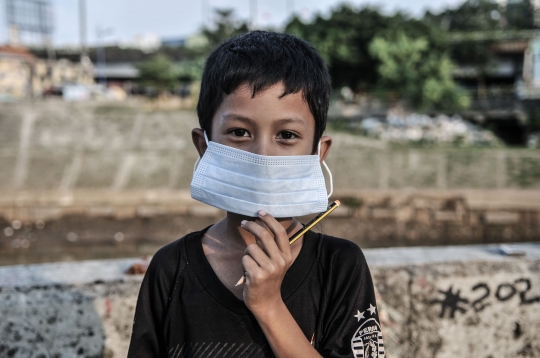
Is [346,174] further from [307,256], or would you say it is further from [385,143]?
[307,256]

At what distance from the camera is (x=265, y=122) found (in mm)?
1238

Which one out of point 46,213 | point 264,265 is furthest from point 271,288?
point 46,213

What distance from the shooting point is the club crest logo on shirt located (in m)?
→ 1.21

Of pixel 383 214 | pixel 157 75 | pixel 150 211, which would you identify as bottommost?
pixel 150 211

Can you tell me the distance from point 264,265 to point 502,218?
14.0 meters

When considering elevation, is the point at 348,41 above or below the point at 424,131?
above

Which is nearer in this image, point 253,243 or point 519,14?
point 253,243

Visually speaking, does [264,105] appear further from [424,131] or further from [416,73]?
[416,73]

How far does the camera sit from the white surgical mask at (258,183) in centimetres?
123

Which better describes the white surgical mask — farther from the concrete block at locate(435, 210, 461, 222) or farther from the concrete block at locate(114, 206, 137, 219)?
the concrete block at locate(114, 206, 137, 219)

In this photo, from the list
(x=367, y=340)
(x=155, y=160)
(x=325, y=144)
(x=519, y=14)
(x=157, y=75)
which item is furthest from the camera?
(x=519, y=14)

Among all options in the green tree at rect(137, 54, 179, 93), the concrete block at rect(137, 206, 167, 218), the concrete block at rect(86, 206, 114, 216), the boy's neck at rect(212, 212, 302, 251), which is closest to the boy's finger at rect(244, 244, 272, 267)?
the boy's neck at rect(212, 212, 302, 251)

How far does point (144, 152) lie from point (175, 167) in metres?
1.64

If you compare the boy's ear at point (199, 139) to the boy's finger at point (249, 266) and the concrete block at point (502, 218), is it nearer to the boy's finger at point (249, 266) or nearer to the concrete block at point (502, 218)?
the boy's finger at point (249, 266)
